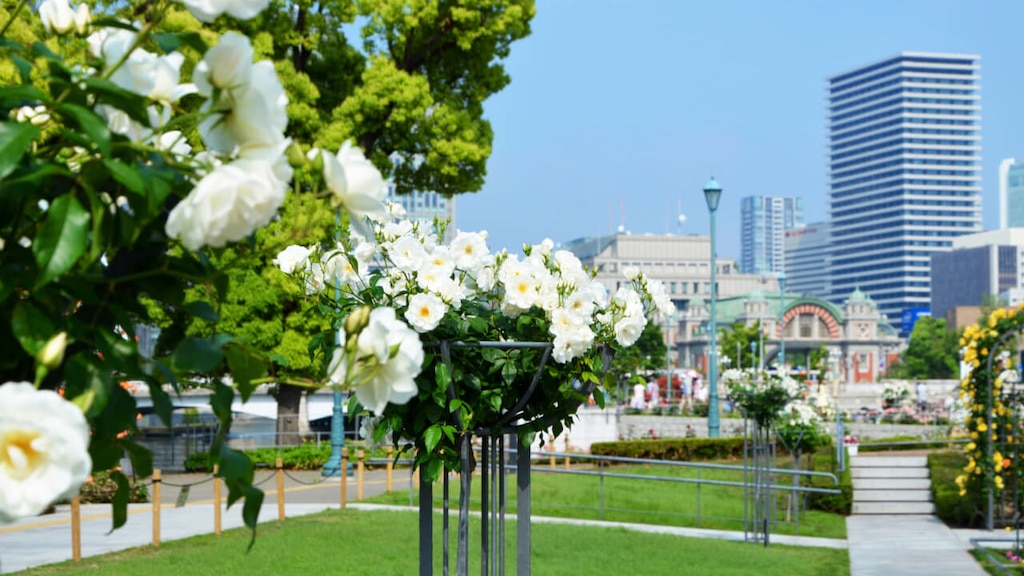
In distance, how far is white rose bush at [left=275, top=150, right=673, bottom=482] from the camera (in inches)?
181

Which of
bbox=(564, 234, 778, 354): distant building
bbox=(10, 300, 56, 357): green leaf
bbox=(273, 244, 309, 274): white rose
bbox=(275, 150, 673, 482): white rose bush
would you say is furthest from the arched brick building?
bbox=(10, 300, 56, 357): green leaf

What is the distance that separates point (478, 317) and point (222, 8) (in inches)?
129

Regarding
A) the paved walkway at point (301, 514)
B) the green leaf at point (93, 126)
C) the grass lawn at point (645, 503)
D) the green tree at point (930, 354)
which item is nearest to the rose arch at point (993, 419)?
the paved walkway at point (301, 514)

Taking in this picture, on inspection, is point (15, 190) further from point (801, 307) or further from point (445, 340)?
point (801, 307)

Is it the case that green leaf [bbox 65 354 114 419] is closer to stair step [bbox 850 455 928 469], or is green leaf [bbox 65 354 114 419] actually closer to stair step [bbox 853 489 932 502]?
stair step [bbox 853 489 932 502]

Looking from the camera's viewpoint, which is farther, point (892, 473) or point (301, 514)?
point (892, 473)

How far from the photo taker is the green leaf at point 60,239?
1.54m

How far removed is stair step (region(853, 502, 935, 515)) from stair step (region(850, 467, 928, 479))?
1.15 meters

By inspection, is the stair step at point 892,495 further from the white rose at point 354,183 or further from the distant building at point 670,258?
the distant building at point 670,258

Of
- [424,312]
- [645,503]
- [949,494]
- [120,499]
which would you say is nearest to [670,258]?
[645,503]

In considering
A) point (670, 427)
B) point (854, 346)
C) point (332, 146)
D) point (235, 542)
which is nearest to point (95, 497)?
point (235, 542)

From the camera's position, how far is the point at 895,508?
19672 mm

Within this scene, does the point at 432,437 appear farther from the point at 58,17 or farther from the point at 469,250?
the point at 58,17

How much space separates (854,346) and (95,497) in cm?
10804
